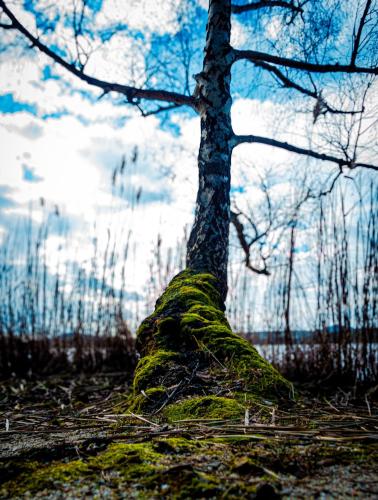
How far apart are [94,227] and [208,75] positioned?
6.41 feet

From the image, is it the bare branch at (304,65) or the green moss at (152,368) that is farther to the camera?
the bare branch at (304,65)

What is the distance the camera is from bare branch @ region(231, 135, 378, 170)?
237cm

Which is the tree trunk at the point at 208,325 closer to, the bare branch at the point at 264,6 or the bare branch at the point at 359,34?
the bare branch at the point at 264,6

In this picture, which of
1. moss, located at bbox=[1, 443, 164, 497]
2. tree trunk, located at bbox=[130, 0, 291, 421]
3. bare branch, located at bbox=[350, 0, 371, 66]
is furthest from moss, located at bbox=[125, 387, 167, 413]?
bare branch, located at bbox=[350, 0, 371, 66]

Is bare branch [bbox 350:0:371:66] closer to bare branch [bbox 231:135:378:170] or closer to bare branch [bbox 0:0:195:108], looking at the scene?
bare branch [bbox 231:135:378:170]

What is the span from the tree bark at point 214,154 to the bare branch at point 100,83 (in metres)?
0.18

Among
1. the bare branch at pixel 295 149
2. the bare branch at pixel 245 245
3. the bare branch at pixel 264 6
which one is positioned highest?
the bare branch at pixel 264 6

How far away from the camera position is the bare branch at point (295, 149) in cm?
237

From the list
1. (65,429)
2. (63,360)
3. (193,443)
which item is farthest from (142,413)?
(63,360)

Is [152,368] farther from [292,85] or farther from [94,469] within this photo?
[292,85]

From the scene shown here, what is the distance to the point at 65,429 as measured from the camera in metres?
1.12

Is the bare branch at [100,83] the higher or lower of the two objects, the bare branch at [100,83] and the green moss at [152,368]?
the higher

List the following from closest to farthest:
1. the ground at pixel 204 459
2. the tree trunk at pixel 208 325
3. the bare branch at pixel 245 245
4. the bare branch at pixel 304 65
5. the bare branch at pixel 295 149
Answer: the ground at pixel 204 459 < the tree trunk at pixel 208 325 < the bare branch at pixel 304 65 < the bare branch at pixel 295 149 < the bare branch at pixel 245 245

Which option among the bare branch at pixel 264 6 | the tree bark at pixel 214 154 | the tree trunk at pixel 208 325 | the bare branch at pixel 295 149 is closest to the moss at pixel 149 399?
the tree trunk at pixel 208 325
